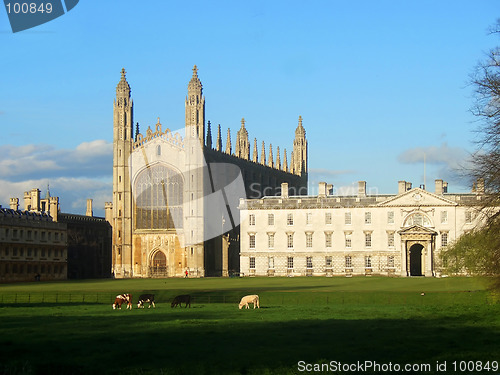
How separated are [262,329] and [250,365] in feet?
24.4

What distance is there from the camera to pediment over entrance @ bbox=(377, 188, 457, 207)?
3376 inches

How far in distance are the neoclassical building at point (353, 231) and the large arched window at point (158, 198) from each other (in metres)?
7.48

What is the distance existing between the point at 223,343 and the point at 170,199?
70.1 m

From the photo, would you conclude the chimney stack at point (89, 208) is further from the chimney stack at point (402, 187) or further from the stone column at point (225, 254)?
the chimney stack at point (402, 187)

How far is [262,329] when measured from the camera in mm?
29359

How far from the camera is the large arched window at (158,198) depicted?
94.9m

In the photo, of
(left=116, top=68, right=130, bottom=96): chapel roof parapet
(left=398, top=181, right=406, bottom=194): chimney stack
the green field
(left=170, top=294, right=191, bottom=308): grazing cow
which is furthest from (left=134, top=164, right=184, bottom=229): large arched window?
the green field

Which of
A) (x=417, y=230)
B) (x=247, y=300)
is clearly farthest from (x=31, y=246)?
(x=247, y=300)

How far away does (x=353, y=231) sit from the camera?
8925cm

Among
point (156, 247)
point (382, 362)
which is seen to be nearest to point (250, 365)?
point (382, 362)

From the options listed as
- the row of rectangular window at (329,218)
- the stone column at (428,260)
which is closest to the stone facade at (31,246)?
the row of rectangular window at (329,218)

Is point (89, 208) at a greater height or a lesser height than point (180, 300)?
greater

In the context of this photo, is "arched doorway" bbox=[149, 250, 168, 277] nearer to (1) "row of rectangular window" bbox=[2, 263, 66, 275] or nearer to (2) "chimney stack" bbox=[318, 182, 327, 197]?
(1) "row of rectangular window" bbox=[2, 263, 66, 275]

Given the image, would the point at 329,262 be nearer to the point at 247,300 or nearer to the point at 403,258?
the point at 403,258
